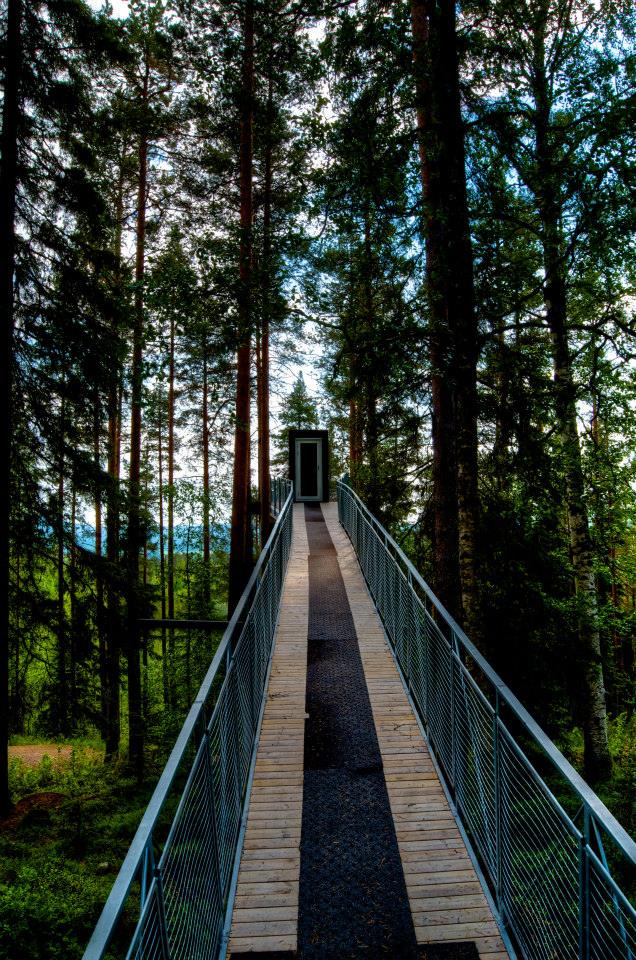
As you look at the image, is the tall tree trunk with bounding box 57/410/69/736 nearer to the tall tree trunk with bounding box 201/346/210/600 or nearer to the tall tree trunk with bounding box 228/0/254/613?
the tall tree trunk with bounding box 228/0/254/613

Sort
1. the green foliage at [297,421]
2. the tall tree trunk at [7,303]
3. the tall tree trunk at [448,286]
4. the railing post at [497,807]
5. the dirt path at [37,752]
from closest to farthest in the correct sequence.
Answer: the railing post at [497,807], the tall tree trunk at [448,286], the tall tree trunk at [7,303], the dirt path at [37,752], the green foliage at [297,421]

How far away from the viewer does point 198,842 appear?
245 cm

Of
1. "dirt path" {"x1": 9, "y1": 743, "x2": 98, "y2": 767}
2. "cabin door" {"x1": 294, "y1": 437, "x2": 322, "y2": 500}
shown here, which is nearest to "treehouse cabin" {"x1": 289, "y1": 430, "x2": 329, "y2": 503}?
"cabin door" {"x1": 294, "y1": 437, "x2": 322, "y2": 500}

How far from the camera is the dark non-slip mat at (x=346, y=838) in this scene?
2.66m

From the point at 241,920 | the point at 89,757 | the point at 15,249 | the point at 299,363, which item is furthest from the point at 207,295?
the point at 89,757

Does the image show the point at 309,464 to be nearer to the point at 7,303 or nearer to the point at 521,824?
the point at 7,303

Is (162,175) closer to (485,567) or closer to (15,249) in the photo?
(15,249)

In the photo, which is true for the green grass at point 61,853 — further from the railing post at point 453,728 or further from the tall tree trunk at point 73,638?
the railing post at point 453,728

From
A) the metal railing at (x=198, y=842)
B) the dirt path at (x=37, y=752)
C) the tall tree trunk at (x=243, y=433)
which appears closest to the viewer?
the metal railing at (x=198, y=842)

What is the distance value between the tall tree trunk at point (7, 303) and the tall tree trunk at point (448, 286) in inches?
190

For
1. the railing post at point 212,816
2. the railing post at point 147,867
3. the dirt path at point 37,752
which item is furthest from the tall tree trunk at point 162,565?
the railing post at point 147,867

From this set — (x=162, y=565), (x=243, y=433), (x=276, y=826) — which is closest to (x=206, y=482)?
(x=162, y=565)

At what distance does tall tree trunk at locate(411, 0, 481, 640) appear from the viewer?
4.95 m

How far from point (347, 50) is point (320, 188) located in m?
1.21
